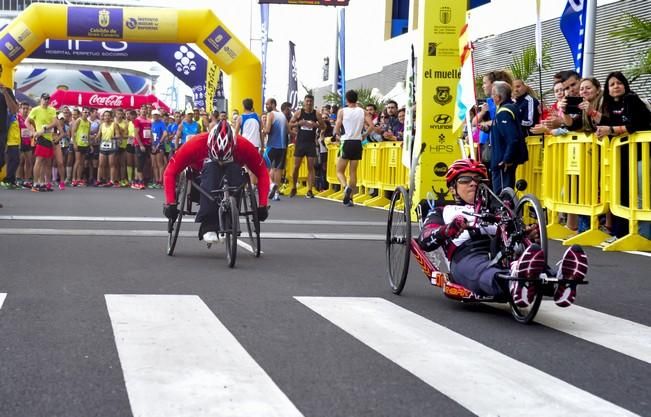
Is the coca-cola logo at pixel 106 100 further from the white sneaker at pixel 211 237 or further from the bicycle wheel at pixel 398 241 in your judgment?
the bicycle wheel at pixel 398 241

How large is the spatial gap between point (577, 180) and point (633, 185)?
3.93 ft

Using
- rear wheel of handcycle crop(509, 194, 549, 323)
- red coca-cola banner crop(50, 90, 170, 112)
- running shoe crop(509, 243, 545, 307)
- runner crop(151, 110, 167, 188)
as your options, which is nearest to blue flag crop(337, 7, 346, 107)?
runner crop(151, 110, 167, 188)

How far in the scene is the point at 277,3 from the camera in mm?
Answer: 30906

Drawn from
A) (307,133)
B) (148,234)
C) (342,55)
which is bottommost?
(148,234)

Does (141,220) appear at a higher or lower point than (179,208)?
lower

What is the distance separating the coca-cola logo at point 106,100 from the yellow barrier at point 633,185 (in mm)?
52374

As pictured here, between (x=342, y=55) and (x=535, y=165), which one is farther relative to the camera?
(x=342, y=55)

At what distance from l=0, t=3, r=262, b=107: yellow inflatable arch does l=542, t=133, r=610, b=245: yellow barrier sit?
56.6 ft

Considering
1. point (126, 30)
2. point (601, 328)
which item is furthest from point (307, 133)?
point (601, 328)

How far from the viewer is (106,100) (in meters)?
62.5

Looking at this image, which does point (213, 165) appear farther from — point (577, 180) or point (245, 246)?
point (577, 180)

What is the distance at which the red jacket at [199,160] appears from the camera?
10.2 m

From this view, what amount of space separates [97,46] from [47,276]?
28173 mm

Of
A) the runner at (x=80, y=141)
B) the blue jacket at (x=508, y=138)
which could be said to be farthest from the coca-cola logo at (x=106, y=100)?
the blue jacket at (x=508, y=138)
